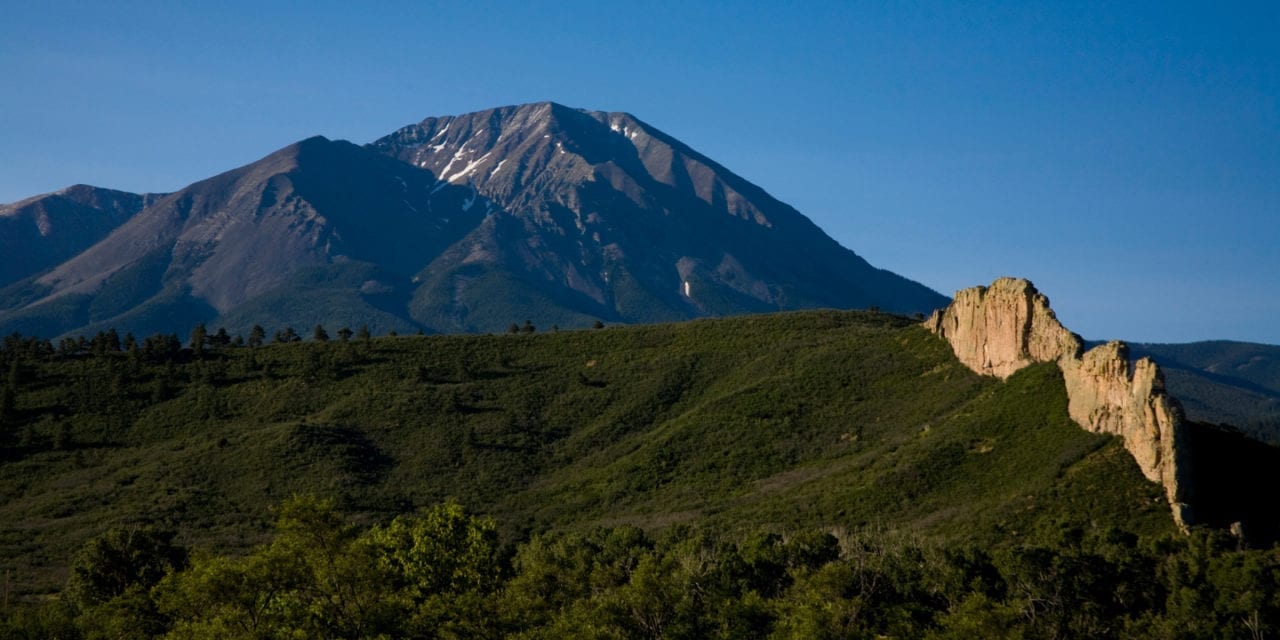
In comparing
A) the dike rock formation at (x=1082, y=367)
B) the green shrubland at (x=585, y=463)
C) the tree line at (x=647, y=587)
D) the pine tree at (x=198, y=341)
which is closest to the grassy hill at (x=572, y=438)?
the green shrubland at (x=585, y=463)

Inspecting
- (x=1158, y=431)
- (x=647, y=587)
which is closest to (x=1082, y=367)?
(x=1158, y=431)

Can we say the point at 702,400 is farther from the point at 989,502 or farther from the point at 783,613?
the point at 783,613

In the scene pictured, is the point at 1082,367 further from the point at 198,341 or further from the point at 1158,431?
the point at 198,341

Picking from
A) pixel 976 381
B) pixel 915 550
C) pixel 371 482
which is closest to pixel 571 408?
pixel 371 482

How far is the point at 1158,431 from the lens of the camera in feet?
229

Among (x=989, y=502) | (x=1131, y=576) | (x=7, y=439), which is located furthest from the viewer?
(x=7, y=439)

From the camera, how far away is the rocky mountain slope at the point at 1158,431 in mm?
68000

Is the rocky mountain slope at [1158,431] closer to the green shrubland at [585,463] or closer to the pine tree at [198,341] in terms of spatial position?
the green shrubland at [585,463]

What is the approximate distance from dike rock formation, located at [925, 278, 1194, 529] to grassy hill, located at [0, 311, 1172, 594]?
1624 millimetres

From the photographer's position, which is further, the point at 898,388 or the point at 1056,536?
the point at 898,388

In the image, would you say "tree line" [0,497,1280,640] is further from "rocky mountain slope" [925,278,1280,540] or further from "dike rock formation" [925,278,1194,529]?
"dike rock formation" [925,278,1194,529]

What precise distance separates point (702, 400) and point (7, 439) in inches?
2778

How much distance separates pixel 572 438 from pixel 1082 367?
5294 cm

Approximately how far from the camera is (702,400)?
122 metres
